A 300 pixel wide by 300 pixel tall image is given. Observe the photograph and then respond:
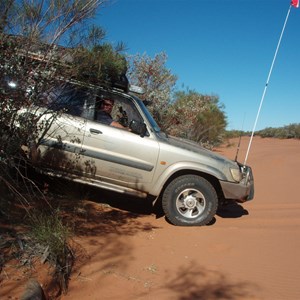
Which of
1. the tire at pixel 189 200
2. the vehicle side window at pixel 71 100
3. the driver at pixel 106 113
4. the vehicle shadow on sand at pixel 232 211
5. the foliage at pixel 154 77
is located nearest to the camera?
the vehicle side window at pixel 71 100

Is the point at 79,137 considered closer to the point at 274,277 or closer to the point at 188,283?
the point at 188,283

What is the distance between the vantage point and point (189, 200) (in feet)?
19.9

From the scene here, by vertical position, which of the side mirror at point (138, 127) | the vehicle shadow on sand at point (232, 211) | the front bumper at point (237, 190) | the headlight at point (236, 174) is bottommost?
the vehicle shadow on sand at point (232, 211)

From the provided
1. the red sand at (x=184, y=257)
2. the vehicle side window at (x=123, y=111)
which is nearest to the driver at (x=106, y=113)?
the vehicle side window at (x=123, y=111)

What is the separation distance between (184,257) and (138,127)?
213 centimetres

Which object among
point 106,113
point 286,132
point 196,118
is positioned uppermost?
point 286,132

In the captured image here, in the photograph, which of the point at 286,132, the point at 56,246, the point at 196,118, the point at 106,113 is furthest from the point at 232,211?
the point at 286,132

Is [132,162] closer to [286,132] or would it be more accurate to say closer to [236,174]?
[236,174]

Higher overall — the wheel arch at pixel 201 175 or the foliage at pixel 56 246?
the wheel arch at pixel 201 175

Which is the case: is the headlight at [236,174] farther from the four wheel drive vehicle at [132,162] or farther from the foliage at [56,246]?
the foliage at [56,246]

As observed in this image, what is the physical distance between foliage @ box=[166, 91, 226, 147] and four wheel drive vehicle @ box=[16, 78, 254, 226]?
810 cm

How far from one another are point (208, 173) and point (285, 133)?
2644 cm

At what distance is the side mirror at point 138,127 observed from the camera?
5.93 meters

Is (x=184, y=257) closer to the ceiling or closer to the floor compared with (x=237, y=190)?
closer to the floor
